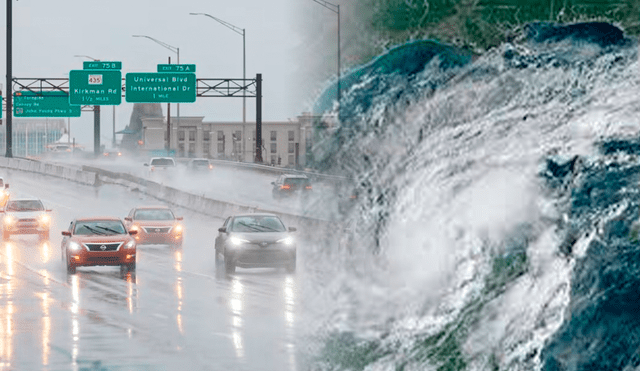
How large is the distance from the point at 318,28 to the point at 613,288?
3145 mm

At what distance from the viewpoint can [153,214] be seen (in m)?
39.6

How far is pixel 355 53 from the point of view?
7754mm

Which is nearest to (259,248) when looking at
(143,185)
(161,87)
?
(143,185)

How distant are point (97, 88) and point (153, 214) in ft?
132

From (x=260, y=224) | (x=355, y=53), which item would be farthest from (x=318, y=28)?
(x=260, y=224)

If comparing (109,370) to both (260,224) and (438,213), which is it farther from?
(260,224)

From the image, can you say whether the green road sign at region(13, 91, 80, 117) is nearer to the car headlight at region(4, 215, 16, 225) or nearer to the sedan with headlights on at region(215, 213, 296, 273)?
the car headlight at region(4, 215, 16, 225)

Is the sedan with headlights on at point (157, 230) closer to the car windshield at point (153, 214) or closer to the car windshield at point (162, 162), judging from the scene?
the car windshield at point (153, 214)

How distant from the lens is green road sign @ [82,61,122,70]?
78.4 metres

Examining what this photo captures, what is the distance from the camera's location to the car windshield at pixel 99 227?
3004 cm

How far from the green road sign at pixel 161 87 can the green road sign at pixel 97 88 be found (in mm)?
1734

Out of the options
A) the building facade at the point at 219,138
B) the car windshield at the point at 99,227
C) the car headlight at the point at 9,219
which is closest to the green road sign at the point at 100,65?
the car headlight at the point at 9,219

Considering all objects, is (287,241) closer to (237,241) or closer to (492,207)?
(237,241)

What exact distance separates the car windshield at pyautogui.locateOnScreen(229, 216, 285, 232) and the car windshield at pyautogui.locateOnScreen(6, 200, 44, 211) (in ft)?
53.3
